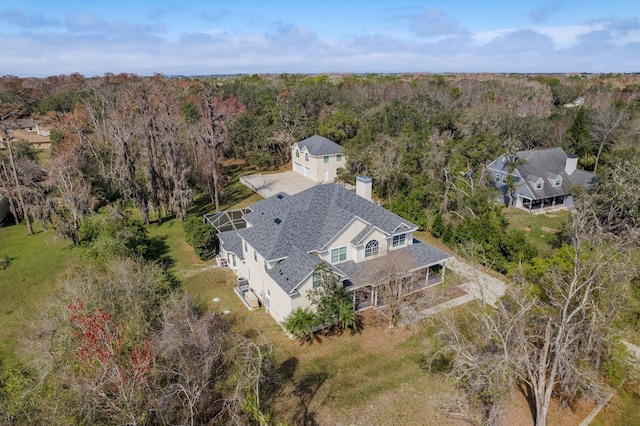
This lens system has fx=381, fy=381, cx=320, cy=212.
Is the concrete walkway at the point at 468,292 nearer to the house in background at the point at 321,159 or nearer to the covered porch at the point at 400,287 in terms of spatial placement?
the covered porch at the point at 400,287

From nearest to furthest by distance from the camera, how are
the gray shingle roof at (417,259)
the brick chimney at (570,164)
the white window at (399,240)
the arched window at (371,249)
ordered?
the gray shingle roof at (417,259)
the arched window at (371,249)
the white window at (399,240)
the brick chimney at (570,164)

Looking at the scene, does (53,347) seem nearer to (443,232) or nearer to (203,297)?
(203,297)

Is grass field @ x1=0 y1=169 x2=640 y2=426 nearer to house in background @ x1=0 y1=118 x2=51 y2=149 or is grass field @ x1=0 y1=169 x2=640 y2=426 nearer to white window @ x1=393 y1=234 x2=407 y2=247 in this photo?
white window @ x1=393 y1=234 x2=407 y2=247

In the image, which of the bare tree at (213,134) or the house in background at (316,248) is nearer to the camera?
the house in background at (316,248)

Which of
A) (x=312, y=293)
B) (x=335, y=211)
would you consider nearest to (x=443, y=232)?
(x=335, y=211)

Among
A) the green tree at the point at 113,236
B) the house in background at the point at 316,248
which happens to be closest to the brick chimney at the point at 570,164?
the house in background at the point at 316,248
